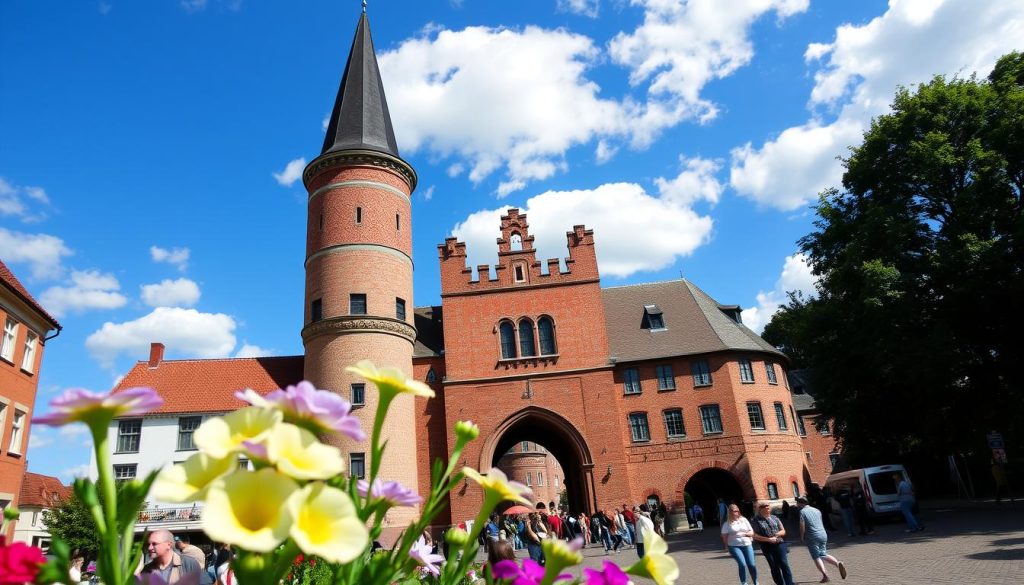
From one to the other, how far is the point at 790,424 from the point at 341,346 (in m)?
22.6

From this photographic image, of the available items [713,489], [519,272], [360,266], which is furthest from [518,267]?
[713,489]

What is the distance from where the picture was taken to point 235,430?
113 centimetres

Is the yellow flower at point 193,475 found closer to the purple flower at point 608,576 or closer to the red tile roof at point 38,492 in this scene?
the purple flower at point 608,576

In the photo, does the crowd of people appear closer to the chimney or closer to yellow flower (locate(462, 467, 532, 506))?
yellow flower (locate(462, 467, 532, 506))

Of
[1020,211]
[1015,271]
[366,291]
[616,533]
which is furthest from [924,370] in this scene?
[366,291]

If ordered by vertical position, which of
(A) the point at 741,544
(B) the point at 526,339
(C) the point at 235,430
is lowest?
(A) the point at 741,544

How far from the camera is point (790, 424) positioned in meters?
32.7

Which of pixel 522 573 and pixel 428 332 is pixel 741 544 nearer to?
pixel 522 573

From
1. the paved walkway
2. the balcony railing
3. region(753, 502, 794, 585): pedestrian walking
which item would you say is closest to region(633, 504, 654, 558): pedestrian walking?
the paved walkway

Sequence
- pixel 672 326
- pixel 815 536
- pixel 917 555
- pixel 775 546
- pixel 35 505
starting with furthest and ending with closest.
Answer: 1. pixel 672 326
2. pixel 35 505
3. pixel 917 555
4. pixel 815 536
5. pixel 775 546

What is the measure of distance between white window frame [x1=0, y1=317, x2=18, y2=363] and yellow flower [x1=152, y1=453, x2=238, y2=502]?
22919 mm

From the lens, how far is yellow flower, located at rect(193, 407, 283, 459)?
3.44 ft

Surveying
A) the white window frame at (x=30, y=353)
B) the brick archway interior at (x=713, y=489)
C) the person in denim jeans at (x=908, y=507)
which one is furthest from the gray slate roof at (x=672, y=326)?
the white window frame at (x=30, y=353)

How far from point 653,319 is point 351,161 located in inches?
700
